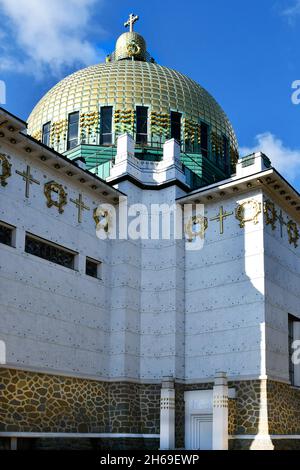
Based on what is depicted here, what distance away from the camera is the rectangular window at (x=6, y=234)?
2139 cm

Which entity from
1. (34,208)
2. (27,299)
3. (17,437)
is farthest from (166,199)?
(17,437)

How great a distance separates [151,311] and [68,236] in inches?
190

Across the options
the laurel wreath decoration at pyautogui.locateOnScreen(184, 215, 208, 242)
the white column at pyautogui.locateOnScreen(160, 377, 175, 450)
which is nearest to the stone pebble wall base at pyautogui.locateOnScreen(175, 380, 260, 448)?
the white column at pyautogui.locateOnScreen(160, 377, 175, 450)

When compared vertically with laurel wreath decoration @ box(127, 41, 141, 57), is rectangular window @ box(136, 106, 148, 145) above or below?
below

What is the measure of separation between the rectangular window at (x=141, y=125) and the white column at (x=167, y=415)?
13731 millimetres

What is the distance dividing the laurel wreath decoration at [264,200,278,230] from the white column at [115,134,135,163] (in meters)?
6.51

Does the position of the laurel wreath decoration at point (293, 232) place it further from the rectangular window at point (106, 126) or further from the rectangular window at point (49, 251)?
the rectangular window at point (106, 126)

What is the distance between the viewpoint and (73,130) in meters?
33.8

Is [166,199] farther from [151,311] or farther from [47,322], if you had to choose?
[47,322]

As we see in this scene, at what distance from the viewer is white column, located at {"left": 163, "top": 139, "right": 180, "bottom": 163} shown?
28.0m

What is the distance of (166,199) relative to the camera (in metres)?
27.4

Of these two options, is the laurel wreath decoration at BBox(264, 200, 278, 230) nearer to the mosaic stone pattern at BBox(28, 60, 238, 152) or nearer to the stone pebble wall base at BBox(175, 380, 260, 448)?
the stone pebble wall base at BBox(175, 380, 260, 448)
